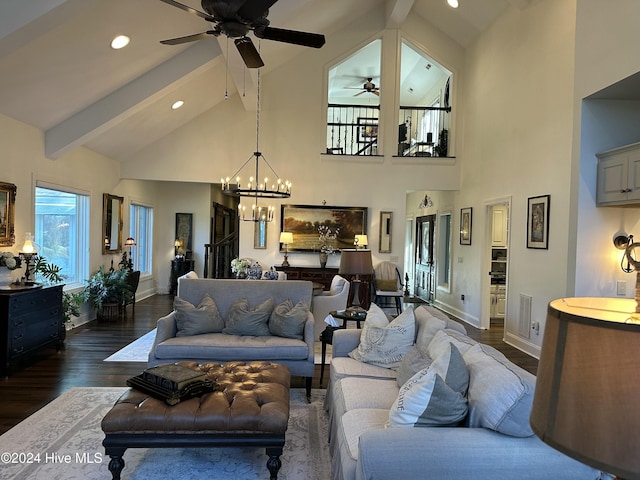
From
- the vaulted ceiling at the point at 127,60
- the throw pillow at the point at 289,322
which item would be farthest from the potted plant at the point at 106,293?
the throw pillow at the point at 289,322

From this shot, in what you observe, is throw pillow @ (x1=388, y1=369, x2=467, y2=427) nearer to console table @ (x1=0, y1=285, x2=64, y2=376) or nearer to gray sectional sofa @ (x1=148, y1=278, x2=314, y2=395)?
gray sectional sofa @ (x1=148, y1=278, x2=314, y2=395)

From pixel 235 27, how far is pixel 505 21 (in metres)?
5.40

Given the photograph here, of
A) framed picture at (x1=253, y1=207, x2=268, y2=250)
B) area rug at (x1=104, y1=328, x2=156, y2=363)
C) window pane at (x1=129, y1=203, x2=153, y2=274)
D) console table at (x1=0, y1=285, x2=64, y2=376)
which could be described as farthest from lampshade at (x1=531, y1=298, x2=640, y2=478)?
window pane at (x1=129, y1=203, x2=153, y2=274)

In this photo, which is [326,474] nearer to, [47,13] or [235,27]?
[235,27]

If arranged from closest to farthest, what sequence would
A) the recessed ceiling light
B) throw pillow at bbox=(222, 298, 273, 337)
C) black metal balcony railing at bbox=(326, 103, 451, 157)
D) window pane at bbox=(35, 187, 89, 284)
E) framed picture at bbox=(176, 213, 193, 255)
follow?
throw pillow at bbox=(222, 298, 273, 337) → the recessed ceiling light → window pane at bbox=(35, 187, 89, 284) → black metal balcony railing at bbox=(326, 103, 451, 157) → framed picture at bbox=(176, 213, 193, 255)

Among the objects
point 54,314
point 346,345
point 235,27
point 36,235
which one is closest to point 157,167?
point 36,235

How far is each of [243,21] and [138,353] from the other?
3925mm

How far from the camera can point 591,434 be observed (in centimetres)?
75

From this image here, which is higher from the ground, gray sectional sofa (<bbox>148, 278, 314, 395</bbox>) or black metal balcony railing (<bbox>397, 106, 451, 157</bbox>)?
black metal balcony railing (<bbox>397, 106, 451, 157</bbox>)

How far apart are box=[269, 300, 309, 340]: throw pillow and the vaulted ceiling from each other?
122 inches

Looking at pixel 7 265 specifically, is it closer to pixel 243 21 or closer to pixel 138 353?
pixel 138 353

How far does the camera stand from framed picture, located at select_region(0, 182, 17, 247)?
192 inches

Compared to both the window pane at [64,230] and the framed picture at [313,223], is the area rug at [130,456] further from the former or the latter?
the framed picture at [313,223]

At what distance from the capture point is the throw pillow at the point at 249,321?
4.18 m
